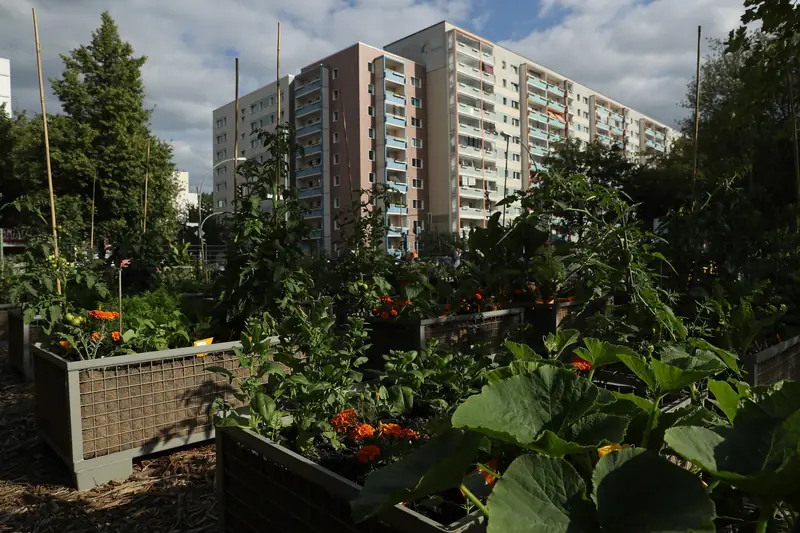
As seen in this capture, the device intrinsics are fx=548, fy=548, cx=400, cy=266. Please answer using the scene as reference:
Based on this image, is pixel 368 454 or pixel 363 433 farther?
pixel 363 433

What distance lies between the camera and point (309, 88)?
4981cm

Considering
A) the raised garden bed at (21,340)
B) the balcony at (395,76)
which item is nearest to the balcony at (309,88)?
the balcony at (395,76)

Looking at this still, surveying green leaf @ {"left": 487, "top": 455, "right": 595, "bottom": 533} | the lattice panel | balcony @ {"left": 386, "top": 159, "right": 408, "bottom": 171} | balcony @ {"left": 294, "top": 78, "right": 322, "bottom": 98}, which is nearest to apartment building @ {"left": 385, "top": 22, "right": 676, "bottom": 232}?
balcony @ {"left": 386, "top": 159, "right": 408, "bottom": 171}

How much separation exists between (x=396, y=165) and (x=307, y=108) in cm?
1053

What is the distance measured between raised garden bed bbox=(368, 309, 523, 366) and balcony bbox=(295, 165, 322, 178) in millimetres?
45509

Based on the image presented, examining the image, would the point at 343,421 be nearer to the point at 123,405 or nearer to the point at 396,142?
the point at 123,405

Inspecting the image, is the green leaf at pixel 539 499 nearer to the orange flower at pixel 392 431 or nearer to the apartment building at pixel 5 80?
the orange flower at pixel 392 431

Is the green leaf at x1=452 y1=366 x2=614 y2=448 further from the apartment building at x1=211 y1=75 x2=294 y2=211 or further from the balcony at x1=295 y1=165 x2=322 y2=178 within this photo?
the apartment building at x1=211 y1=75 x2=294 y2=211

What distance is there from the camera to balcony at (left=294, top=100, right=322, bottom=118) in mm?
48812

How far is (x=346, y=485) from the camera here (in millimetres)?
1189

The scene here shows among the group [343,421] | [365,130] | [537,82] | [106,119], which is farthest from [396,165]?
[343,421]

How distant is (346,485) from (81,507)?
1920mm

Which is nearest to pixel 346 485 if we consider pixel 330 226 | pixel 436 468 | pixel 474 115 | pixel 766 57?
pixel 436 468

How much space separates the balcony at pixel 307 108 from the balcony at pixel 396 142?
7.27 metres
